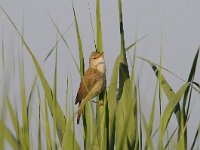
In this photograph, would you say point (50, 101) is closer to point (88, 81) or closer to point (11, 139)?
point (11, 139)

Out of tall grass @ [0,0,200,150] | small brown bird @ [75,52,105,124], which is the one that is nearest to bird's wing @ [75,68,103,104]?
small brown bird @ [75,52,105,124]

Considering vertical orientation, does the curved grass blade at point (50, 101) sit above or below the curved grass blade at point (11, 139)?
above

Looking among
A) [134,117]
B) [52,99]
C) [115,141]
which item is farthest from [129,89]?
[52,99]

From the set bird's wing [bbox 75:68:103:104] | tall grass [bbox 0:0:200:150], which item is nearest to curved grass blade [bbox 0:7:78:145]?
tall grass [bbox 0:0:200:150]

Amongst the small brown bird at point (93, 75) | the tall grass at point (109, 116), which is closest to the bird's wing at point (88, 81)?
the small brown bird at point (93, 75)

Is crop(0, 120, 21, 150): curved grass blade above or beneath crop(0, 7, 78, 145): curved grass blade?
beneath

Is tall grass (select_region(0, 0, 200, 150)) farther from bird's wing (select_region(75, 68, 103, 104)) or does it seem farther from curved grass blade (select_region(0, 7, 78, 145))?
bird's wing (select_region(75, 68, 103, 104))

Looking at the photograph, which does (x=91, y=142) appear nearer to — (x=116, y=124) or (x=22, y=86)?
(x=116, y=124)

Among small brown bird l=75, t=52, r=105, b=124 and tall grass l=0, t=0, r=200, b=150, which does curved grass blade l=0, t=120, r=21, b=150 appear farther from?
small brown bird l=75, t=52, r=105, b=124

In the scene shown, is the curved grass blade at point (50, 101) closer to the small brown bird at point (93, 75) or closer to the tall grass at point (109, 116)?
the tall grass at point (109, 116)

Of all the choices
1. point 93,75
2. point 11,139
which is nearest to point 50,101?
point 11,139

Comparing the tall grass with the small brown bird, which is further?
the small brown bird

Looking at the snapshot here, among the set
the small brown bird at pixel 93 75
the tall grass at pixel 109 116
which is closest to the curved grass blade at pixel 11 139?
the tall grass at pixel 109 116

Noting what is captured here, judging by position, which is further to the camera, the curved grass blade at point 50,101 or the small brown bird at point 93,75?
the small brown bird at point 93,75
